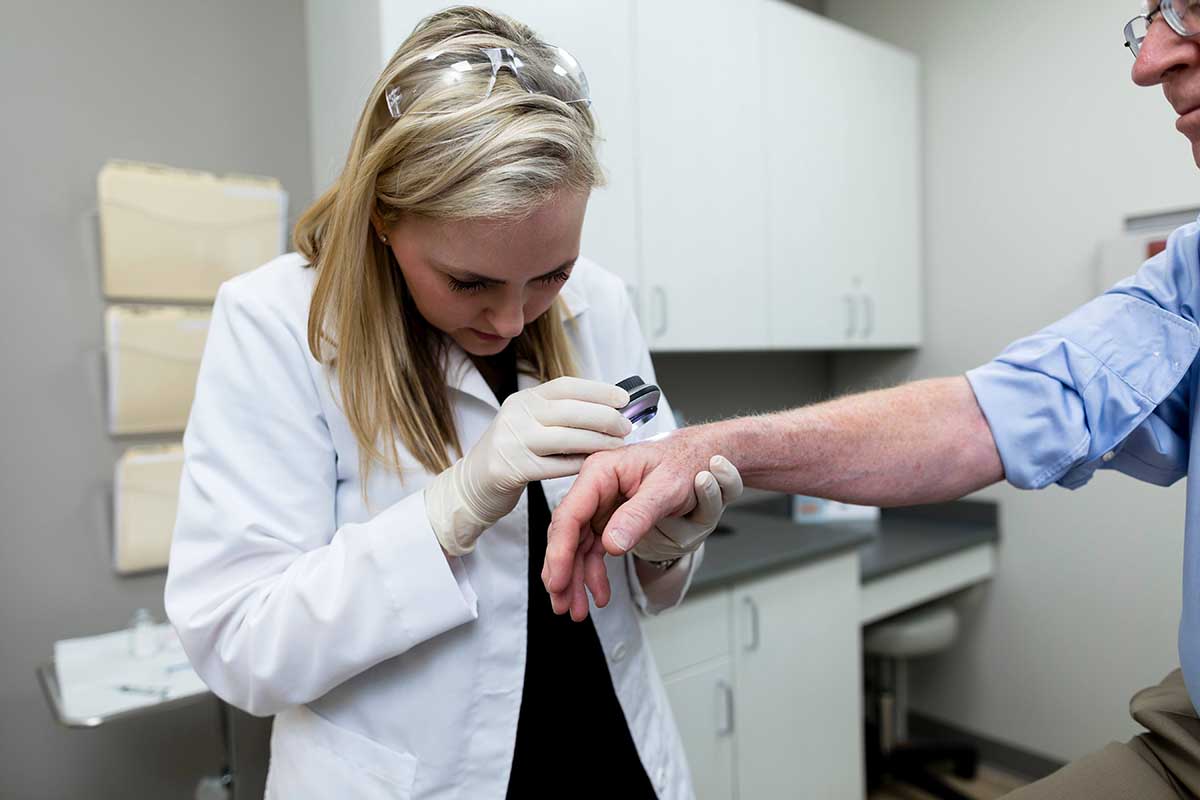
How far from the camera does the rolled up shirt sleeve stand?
2.89 feet

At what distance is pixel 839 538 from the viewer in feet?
6.93

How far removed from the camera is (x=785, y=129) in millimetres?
2396

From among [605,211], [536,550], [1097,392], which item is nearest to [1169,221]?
[605,211]

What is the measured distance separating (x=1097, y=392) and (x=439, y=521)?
733 mm

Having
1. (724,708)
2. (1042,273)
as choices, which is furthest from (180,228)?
(1042,273)

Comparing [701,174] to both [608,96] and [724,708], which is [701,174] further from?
[724,708]

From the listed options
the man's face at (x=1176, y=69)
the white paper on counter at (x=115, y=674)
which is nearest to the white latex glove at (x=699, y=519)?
the man's face at (x=1176, y=69)

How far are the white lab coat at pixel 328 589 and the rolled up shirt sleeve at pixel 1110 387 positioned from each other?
55 cm

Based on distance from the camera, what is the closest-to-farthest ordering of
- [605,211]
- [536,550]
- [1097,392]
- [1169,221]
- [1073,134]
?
[1097,392] < [536,550] < [605,211] < [1169,221] < [1073,134]

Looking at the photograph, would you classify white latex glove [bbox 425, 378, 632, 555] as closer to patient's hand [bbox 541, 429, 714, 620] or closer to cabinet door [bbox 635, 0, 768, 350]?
patient's hand [bbox 541, 429, 714, 620]

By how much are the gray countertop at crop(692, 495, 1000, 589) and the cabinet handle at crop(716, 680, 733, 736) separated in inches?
10.0

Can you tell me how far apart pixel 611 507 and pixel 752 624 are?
1.19m

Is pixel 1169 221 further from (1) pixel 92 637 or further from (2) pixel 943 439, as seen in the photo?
(1) pixel 92 637

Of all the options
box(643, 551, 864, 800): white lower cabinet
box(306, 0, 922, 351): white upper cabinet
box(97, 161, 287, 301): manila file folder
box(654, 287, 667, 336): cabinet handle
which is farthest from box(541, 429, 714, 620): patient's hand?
box(97, 161, 287, 301): manila file folder
